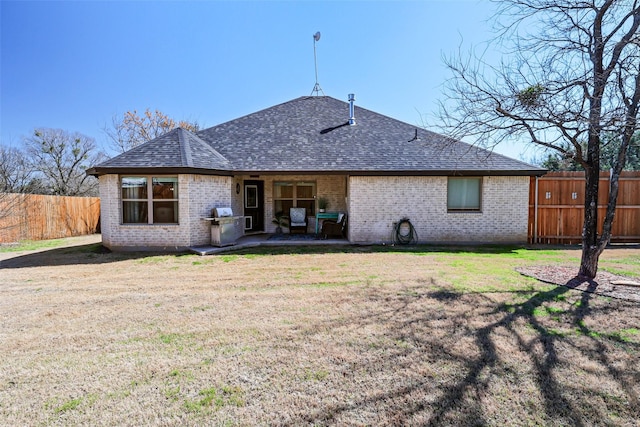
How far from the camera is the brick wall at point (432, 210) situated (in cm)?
1084

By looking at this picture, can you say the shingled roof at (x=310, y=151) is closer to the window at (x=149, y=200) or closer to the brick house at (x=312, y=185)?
the brick house at (x=312, y=185)

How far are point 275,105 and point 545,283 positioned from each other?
45.4ft

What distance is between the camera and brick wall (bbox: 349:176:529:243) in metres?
10.8

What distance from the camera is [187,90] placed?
944 inches

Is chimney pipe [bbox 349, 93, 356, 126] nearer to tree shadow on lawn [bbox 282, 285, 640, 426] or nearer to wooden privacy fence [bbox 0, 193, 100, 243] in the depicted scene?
tree shadow on lawn [bbox 282, 285, 640, 426]

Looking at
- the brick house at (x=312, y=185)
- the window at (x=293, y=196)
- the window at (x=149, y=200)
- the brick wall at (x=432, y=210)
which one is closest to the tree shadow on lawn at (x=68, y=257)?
the brick house at (x=312, y=185)

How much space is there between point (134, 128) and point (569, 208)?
3134 centimetres

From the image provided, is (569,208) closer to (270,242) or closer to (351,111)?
(351,111)

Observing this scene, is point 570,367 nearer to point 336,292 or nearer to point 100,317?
point 336,292

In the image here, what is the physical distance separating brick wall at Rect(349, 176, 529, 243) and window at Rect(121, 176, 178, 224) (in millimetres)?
5971

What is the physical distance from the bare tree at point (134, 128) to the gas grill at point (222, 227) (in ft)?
71.3

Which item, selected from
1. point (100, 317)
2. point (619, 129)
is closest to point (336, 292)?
point (100, 317)

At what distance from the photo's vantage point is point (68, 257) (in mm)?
9125

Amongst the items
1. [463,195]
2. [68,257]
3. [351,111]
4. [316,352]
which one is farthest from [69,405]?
[351,111]
